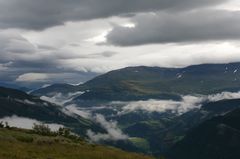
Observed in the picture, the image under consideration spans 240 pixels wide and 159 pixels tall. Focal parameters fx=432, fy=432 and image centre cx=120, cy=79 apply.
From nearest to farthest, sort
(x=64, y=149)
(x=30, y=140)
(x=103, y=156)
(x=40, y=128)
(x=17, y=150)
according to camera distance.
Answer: (x=17, y=150) < (x=103, y=156) < (x=64, y=149) < (x=30, y=140) < (x=40, y=128)

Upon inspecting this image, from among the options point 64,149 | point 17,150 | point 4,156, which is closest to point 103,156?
point 64,149

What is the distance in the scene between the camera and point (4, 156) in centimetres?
5756

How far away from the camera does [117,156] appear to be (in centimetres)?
7175

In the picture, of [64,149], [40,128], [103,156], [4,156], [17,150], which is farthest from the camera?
[40,128]

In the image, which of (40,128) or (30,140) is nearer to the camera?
(30,140)

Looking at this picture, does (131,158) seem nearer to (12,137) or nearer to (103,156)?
(103,156)

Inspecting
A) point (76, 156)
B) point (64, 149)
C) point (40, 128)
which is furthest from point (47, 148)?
point (40, 128)

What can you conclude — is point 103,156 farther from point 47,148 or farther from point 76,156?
point 47,148

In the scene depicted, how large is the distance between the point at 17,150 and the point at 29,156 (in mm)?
6539

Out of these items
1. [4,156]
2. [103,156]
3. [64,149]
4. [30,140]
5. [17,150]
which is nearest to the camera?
[4,156]

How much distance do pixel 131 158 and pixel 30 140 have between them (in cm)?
2213

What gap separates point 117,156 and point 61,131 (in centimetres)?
5486

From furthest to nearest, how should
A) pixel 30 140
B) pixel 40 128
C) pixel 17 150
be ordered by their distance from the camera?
pixel 40 128, pixel 30 140, pixel 17 150

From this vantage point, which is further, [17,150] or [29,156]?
[17,150]
